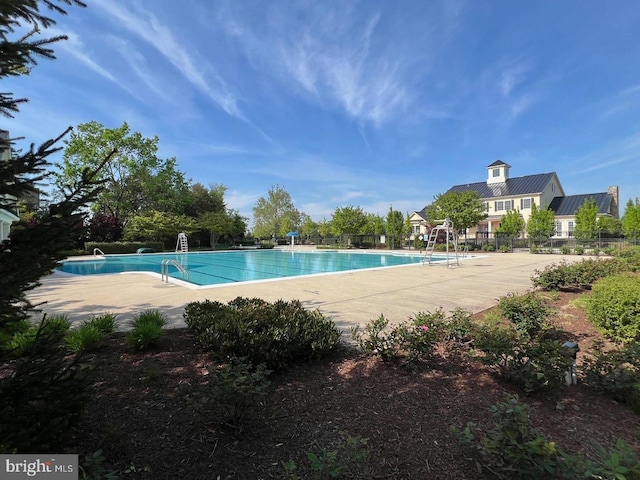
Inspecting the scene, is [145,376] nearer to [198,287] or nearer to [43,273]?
[43,273]

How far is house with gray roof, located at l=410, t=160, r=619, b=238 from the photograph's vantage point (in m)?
36.7

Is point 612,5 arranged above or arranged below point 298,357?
above

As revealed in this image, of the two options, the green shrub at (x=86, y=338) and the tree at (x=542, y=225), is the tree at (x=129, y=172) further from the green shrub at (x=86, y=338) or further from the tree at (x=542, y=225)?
the tree at (x=542, y=225)

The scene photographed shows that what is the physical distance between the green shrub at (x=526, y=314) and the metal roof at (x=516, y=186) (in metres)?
39.4

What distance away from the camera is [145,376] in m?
3.16

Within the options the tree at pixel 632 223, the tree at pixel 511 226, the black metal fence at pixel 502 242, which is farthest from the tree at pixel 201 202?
the tree at pixel 632 223

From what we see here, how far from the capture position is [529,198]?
122ft

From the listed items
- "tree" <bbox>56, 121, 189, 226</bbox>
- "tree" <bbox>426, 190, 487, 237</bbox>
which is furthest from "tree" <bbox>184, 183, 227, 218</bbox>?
"tree" <bbox>426, 190, 487, 237</bbox>

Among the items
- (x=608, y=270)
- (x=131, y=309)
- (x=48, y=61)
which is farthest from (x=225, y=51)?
(x=608, y=270)

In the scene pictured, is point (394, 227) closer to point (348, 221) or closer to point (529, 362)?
point (348, 221)

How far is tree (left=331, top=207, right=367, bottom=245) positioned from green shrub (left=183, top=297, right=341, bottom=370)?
2982 cm

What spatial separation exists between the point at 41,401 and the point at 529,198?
44721 millimetres

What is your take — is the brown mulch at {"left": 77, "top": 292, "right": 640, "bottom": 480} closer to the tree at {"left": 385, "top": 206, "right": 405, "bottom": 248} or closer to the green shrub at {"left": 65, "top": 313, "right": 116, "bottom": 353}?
the green shrub at {"left": 65, "top": 313, "right": 116, "bottom": 353}

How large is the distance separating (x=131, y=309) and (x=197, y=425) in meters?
4.92
